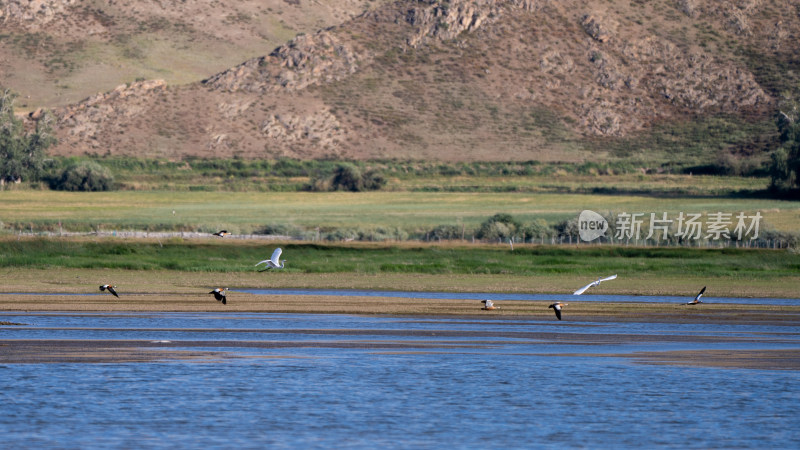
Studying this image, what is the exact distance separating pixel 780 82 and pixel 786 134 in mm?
36206

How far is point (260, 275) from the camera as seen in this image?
46.9 meters

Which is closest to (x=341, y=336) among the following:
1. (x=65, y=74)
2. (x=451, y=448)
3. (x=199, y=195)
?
(x=451, y=448)

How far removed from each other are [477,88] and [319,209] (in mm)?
67007

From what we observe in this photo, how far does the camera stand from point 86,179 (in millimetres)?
109938

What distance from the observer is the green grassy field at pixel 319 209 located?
7419 centimetres

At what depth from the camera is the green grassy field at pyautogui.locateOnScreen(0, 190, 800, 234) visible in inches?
2921

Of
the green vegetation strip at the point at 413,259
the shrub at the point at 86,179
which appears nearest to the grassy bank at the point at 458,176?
the shrub at the point at 86,179

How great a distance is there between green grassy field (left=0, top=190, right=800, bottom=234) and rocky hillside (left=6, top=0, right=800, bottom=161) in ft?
128

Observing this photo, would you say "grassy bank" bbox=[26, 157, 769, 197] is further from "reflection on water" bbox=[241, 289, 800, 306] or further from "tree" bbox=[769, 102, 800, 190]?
"reflection on water" bbox=[241, 289, 800, 306]

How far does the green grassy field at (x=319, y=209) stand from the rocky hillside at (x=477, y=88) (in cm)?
3909

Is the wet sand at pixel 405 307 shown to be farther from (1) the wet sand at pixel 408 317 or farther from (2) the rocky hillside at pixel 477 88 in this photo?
(2) the rocky hillside at pixel 477 88

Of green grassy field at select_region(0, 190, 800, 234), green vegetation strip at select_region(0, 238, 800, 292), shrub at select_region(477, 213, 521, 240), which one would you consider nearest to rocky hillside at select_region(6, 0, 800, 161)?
green grassy field at select_region(0, 190, 800, 234)

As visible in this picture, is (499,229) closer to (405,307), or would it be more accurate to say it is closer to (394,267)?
(394,267)

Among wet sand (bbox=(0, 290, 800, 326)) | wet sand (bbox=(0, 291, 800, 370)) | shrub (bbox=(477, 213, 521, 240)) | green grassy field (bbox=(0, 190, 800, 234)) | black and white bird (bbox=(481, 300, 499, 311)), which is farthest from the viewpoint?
green grassy field (bbox=(0, 190, 800, 234))
